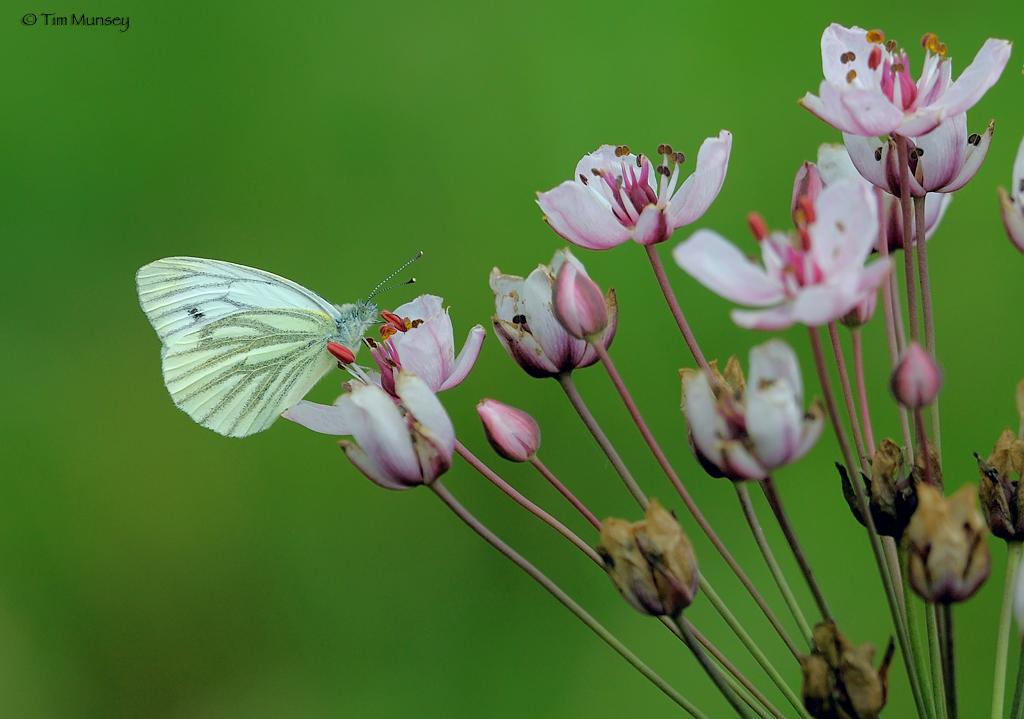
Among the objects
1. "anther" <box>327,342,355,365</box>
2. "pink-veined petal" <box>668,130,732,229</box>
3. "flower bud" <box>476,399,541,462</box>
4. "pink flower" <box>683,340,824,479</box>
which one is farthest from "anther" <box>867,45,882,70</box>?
"anther" <box>327,342,355,365</box>

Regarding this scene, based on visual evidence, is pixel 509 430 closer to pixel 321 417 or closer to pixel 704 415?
pixel 321 417

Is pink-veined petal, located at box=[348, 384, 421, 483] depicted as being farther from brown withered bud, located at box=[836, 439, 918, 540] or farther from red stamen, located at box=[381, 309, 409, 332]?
brown withered bud, located at box=[836, 439, 918, 540]

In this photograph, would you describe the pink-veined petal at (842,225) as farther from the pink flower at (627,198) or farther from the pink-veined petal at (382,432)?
the pink-veined petal at (382,432)

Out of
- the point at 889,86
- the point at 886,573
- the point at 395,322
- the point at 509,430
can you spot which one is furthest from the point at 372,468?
the point at 889,86

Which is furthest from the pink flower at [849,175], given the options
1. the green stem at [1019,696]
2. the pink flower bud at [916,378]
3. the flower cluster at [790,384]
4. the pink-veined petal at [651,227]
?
the green stem at [1019,696]

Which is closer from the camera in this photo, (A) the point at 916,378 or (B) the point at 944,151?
(A) the point at 916,378

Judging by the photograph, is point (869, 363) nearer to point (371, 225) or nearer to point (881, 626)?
point (881, 626)

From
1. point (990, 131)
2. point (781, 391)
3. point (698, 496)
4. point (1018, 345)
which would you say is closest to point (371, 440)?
point (781, 391)
